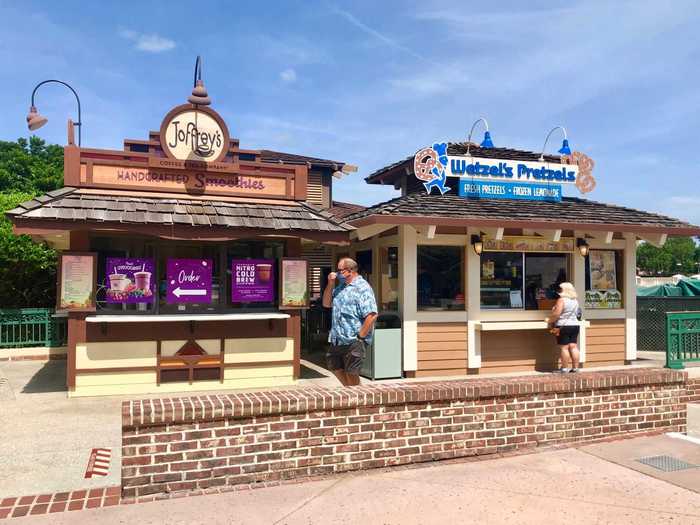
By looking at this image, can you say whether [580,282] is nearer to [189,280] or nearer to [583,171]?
[583,171]

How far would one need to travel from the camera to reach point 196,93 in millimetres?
8891

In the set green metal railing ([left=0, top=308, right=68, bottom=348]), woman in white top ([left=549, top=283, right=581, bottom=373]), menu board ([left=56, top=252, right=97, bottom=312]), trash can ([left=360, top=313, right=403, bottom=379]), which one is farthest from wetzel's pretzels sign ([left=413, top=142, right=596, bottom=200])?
green metal railing ([left=0, top=308, right=68, bottom=348])

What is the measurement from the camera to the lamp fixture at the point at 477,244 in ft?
34.1

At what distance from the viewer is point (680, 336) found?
10.1 metres

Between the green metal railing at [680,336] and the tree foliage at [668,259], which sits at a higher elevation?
the tree foliage at [668,259]

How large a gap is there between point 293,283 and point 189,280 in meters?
1.57

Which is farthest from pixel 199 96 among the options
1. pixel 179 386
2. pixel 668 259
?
pixel 668 259

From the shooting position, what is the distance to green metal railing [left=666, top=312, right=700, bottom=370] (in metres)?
9.94

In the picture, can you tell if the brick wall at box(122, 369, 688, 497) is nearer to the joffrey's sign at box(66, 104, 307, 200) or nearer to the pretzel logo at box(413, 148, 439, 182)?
the joffrey's sign at box(66, 104, 307, 200)

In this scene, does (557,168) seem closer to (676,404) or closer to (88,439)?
(676,404)

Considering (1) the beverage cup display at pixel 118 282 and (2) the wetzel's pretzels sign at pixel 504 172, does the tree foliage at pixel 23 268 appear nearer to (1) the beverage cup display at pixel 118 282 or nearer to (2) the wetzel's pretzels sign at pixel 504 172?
(1) the beverage cup display at pixel 118 282

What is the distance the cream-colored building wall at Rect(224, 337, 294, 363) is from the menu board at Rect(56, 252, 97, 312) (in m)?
2.06

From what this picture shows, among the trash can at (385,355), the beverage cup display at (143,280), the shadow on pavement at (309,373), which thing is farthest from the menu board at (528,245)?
the beverage cup display at (143,280)

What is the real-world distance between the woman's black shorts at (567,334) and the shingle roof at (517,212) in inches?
71.9
